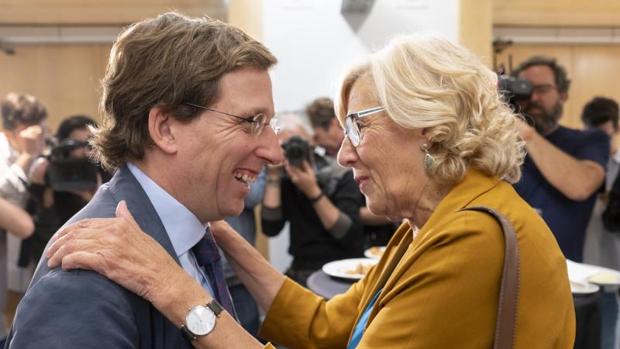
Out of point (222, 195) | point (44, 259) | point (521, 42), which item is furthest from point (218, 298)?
point (521, 42)

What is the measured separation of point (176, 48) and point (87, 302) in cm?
40

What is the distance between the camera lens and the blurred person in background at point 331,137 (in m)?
2.90

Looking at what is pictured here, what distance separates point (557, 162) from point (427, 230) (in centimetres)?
149

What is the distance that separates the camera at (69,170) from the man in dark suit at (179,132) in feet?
5.47

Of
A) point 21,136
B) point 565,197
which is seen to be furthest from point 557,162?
point 21,136

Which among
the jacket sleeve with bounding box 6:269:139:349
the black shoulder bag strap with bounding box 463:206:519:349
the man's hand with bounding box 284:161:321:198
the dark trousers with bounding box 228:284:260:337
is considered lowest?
the dark trousers with bounding box 228:284:260:337

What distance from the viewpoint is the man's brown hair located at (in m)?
0.95

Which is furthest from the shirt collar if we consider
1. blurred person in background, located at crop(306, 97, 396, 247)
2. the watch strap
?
blurred person in background, located at crop(306, 97, 396, 247)

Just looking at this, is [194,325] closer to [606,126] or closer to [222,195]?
[222,195]

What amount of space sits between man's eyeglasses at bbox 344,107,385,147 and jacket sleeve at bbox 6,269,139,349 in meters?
0.57

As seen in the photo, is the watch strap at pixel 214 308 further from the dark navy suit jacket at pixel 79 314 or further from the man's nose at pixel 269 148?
the man's nose at pixel 269 148

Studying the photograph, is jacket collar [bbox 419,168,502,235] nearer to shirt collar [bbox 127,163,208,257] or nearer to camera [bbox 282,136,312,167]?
shirt collar [bbox 127,163,208,257]

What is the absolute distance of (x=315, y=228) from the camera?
105 inches

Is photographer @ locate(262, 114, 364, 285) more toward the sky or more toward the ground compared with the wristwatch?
more toward the ground
